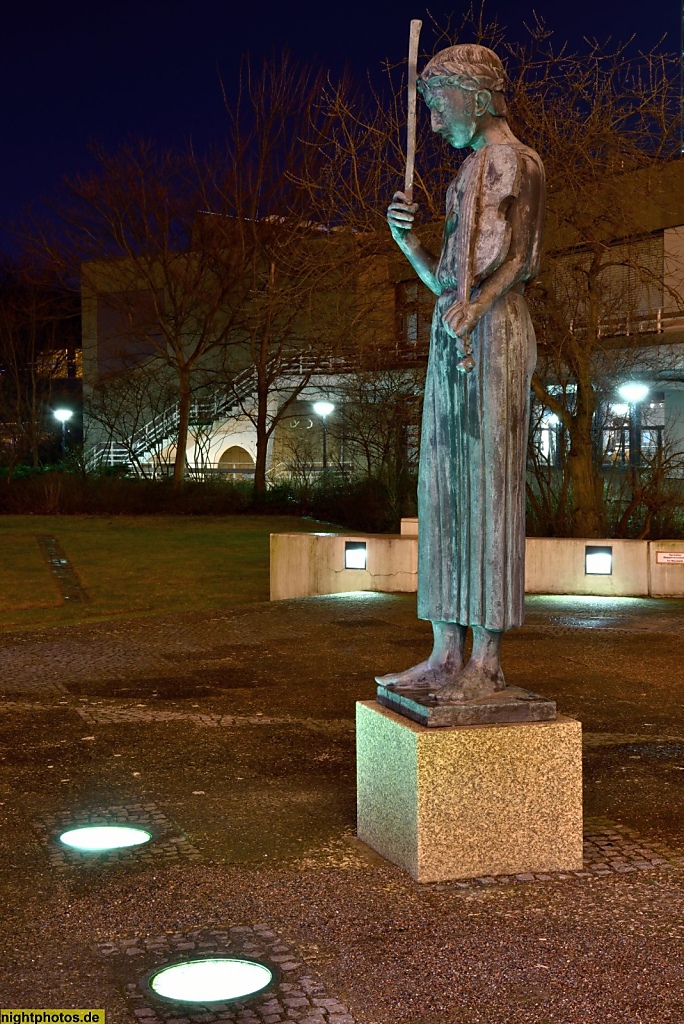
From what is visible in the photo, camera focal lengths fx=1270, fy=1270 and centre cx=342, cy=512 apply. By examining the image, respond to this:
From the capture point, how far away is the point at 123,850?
194 inches

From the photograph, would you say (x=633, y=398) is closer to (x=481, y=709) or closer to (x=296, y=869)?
(x=481, y=709)

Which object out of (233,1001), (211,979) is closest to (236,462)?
(211,979)

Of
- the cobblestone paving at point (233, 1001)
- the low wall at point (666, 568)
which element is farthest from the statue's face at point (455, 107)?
the low wall at point (666, 568)

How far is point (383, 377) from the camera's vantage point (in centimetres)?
2625

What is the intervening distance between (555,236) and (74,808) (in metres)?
13.0

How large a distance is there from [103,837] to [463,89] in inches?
126

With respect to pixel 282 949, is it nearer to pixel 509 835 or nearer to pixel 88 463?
pixel 509 835

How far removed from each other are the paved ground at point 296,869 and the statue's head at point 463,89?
2.72 metres

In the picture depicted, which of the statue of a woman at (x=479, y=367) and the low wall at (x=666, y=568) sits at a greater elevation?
the statue of a woman at (x=479, y=367)

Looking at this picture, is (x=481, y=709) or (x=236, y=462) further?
(x=236, y=462)

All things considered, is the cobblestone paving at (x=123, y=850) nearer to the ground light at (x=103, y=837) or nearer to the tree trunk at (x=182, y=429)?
the ground light at (x=103, y=837)

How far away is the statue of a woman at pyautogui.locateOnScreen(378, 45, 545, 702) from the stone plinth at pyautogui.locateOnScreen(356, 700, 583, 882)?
0.21 m

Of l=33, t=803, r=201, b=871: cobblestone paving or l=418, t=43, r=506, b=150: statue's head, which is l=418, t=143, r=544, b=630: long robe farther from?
l=33, t=803, r=201, b=871: cobblestone paving

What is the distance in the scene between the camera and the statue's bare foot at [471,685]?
15.1 ft
